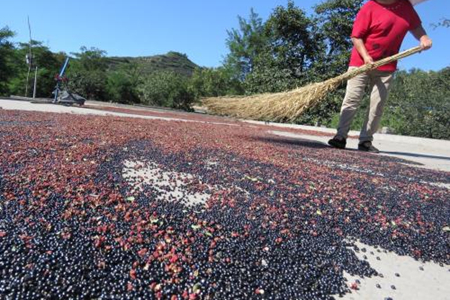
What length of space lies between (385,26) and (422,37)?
502mm

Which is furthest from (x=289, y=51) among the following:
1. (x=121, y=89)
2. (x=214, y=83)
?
(x=121, y=89)

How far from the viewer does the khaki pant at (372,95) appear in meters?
4.40

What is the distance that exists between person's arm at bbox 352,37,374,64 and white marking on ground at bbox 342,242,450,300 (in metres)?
3.50

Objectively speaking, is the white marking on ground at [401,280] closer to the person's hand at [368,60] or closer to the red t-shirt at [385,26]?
the person's hand at [368,60]

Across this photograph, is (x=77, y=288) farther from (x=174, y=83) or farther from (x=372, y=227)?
(x=174, y=83)

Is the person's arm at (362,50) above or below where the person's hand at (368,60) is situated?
above

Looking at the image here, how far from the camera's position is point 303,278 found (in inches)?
42.5

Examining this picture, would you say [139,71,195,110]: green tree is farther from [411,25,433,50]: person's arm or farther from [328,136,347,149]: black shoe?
[411,25,433,50]: person's arm

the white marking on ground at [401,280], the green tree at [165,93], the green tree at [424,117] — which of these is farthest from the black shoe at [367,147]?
the green tree at [165,93]

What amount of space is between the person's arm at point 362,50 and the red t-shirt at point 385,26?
0.08 metres

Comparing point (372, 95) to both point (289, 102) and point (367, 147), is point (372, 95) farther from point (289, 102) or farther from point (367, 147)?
point (289, 102)

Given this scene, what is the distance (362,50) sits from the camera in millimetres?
4223

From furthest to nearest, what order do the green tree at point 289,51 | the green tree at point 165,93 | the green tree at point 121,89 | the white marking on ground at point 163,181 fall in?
the green tree at point 165,93 → the green tree at point 121,89 → the green tree at point 289,51 → the white marking on ground at point 163,181

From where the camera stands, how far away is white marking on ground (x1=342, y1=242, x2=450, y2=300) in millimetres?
1056
